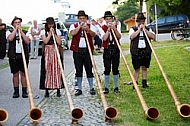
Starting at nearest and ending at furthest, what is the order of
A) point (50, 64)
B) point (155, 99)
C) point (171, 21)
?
1. point (155, 99)
2. point (50, 64)
3. point (171, 21)

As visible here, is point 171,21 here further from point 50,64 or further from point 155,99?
point 155,99

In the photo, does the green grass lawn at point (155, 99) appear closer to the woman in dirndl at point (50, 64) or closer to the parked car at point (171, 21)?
the woman in dirndl at point (50, 64)

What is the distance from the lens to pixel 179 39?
91.8 feet

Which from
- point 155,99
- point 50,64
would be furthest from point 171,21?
point 155,99

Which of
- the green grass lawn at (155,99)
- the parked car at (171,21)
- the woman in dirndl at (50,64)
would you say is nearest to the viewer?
the green grass lawn at (155,99)

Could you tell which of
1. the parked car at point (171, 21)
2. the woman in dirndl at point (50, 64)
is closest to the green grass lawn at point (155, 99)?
the woman in dirndl at point (50, 64)

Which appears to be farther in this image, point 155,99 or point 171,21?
point 171,21

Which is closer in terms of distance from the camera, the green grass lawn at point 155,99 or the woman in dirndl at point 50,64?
the green grass lawn at point 155,99

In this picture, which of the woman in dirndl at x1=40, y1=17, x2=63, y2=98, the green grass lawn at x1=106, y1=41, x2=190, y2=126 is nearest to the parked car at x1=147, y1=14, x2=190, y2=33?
the green grass lawn at x1=106, y1=41, x2=190, y2=126

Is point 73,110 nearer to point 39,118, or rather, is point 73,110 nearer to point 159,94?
point 39,118

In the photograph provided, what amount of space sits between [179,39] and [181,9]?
1249 centimetres

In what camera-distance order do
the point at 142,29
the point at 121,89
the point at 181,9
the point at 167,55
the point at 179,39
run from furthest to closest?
the point at 181,9 → the point at 179,39 → the point at 167,55 → the point at 121,89 → the point at 142,29

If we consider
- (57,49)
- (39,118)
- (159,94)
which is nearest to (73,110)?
(39,118)

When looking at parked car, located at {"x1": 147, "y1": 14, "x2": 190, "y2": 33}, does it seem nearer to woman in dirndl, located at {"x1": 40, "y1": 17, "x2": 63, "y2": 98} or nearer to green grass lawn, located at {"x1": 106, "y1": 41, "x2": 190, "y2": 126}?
green grass lawn, located at {"x1": 106, "y1": 41, "x2": 190, "y2": 126}
